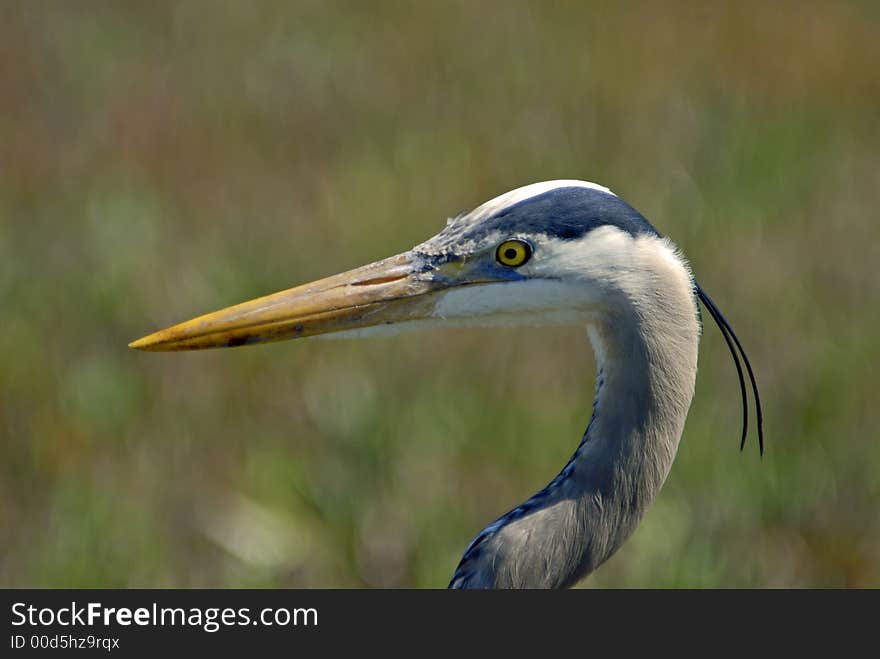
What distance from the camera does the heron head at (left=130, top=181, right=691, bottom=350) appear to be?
238 centimetres

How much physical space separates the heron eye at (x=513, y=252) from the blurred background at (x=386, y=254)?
1.70 m

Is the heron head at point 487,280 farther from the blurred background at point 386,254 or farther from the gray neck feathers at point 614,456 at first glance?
the blurred background at point 386,254

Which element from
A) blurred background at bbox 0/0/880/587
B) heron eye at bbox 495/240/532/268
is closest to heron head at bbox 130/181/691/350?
heron eye at bbox 495/240/532/268

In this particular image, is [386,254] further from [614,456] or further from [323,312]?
[614,456]

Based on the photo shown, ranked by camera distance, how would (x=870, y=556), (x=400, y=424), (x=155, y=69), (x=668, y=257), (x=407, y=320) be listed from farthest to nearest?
1. (x=155, y=69)
2. (x=400, y=424)
3. (x=870, y=556)
4. (x=407, y=320)
5. (x=668, y=257)

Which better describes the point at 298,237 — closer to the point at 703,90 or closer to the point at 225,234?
the point at 225,234

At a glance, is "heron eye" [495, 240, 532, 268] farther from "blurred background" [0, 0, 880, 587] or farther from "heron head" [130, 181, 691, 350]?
"blurred background" [0, 0, 880, 587]

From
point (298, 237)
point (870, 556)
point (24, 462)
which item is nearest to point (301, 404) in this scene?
point (24, 462)

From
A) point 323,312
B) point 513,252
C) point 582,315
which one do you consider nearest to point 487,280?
point 513,252

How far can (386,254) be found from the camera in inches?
232

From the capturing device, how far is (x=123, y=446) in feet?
15.5

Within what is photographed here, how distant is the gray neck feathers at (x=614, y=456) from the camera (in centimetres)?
237

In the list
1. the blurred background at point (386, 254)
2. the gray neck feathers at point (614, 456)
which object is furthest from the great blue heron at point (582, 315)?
the blurred background at point (386, 254)

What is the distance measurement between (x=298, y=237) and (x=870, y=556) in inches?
127
